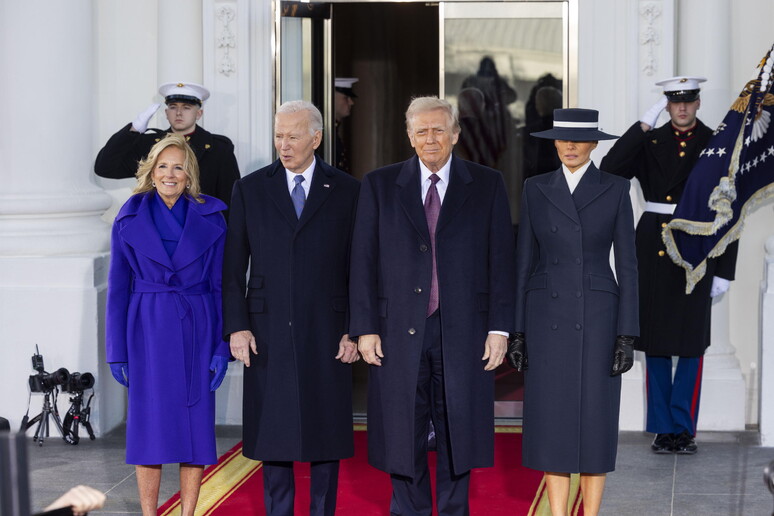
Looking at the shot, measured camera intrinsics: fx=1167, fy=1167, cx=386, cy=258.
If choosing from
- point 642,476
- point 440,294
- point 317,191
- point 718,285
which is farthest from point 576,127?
point 718,285

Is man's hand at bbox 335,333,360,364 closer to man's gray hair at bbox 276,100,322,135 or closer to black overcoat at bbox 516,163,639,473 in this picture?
black overcoat at bbox 516,163,639,473

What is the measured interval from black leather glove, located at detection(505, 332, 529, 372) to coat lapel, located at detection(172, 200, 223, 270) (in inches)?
45.9

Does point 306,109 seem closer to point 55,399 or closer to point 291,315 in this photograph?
point 291,315

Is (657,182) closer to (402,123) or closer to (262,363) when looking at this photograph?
(262,363)

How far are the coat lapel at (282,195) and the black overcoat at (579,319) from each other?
0.88 m

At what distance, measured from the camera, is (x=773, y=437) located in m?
6.21

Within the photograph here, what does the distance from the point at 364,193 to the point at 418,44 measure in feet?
26.8

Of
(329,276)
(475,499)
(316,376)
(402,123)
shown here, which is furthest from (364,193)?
(402,123)

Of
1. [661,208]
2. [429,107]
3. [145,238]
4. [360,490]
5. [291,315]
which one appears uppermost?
[429,107]

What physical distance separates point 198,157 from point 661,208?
242 cm

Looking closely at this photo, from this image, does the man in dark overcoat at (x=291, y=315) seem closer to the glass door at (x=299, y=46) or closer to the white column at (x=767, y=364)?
the glass door at (x=299, y=46)

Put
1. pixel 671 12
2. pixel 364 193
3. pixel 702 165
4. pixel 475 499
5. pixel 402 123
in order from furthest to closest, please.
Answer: pixel 402 123, pixel 671 12, pixel 702 165, pixel 475 499, pixel 364 193

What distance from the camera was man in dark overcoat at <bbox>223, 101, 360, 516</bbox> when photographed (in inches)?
169

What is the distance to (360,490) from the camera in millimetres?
5336
